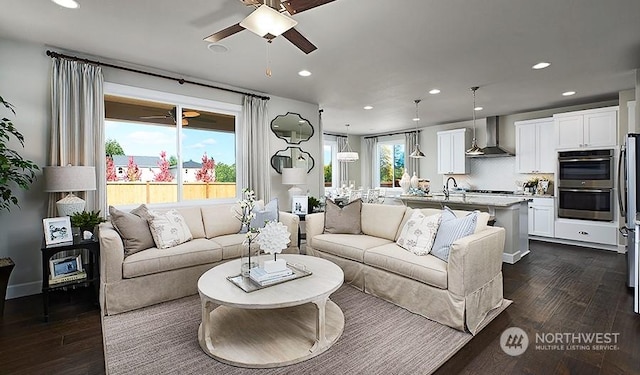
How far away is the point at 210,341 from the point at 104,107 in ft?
10.4

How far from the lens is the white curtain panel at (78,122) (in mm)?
3334

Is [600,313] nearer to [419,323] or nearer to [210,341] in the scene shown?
[419,323]

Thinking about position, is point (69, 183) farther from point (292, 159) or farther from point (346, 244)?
point (292, 159)

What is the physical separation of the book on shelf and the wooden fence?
1.07m

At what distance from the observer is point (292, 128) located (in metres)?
5.64

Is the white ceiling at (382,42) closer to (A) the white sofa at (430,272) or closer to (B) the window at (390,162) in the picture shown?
(A) the white sofa at (430,272)

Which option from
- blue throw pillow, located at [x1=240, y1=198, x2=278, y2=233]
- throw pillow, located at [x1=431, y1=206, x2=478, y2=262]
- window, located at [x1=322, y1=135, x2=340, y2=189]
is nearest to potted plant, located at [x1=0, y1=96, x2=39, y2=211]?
blue throw pillow, located at [x1=240, y1=198, x2=278, y2=233]

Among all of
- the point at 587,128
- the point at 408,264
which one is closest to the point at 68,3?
the point at 408,264

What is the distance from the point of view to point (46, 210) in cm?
339

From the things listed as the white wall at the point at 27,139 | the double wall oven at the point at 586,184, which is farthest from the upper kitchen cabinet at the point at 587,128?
the white wall at the point at 27,139

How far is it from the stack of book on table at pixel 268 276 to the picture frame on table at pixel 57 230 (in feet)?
6.69

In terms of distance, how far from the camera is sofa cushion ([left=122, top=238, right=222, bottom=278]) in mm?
2864

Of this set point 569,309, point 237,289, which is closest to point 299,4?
point 237,289

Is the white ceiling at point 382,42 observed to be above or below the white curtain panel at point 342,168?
above
